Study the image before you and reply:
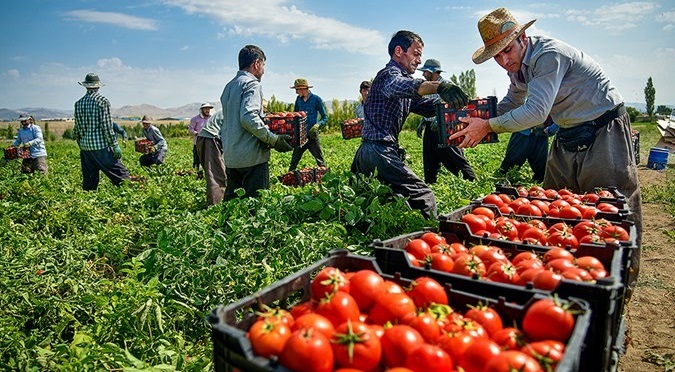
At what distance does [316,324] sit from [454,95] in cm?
282

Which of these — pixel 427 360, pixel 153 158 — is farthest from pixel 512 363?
pixel 153 158

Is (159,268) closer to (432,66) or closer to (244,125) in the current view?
(244,125)

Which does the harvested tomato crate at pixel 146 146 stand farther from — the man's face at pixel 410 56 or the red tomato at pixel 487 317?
the red tomato at pixel 487 317

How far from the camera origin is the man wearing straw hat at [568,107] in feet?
11.2

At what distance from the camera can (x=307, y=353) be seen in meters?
1.27

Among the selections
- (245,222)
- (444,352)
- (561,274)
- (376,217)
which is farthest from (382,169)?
(444,352)

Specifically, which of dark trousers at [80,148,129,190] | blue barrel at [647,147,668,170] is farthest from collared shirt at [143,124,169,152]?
blue barrel at [647,147,668,170]

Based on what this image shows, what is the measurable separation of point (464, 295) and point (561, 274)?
1.35 ft

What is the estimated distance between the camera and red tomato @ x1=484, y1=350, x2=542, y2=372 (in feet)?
3.97

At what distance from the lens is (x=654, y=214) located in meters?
6.98

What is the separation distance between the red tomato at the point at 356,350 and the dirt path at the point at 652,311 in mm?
2436

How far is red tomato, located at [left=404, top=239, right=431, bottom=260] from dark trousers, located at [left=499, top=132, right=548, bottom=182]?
5988 mm

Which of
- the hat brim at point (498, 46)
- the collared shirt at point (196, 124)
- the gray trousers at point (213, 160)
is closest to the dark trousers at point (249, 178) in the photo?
the gray trousers at point (213, 160)

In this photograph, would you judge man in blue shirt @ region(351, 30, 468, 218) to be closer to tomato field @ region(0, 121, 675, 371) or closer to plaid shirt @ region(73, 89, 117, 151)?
tomato field @ region(0, 121, 675, 371)
